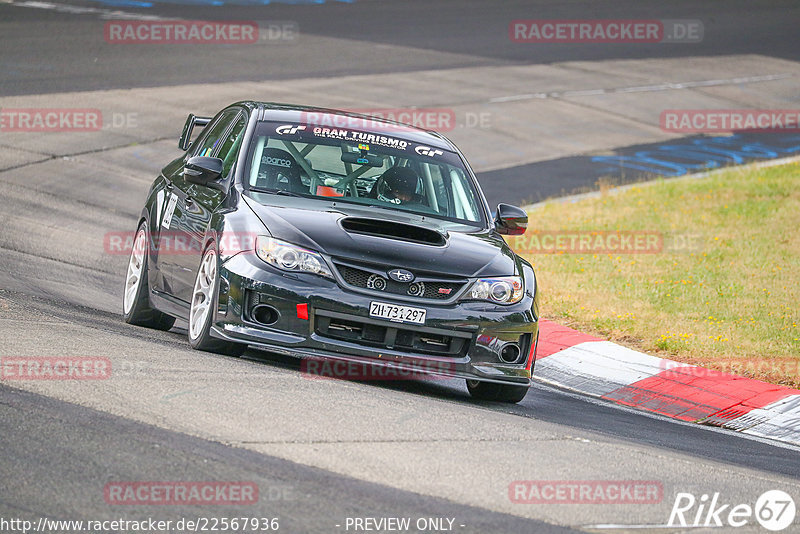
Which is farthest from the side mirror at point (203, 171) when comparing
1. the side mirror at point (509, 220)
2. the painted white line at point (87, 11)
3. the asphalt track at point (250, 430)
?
the painted white line at point (87, 11)

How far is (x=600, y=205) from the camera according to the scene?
60.2ft

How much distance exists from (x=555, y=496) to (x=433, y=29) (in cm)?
2699

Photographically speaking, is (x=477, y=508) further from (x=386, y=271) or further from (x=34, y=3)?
(x=34, y=3)

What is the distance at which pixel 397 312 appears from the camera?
25.6ft

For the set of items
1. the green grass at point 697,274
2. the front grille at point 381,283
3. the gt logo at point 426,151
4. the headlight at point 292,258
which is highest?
the gt logo at point 426,151

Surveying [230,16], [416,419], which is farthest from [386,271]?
[230,16]

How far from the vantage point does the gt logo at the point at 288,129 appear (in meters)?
9.18

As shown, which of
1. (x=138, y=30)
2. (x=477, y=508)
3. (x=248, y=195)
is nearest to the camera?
(x=477, y=508)

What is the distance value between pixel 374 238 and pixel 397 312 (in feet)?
1.79

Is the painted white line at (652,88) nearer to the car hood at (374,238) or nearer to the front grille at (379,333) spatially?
the car hood at (374,238)
